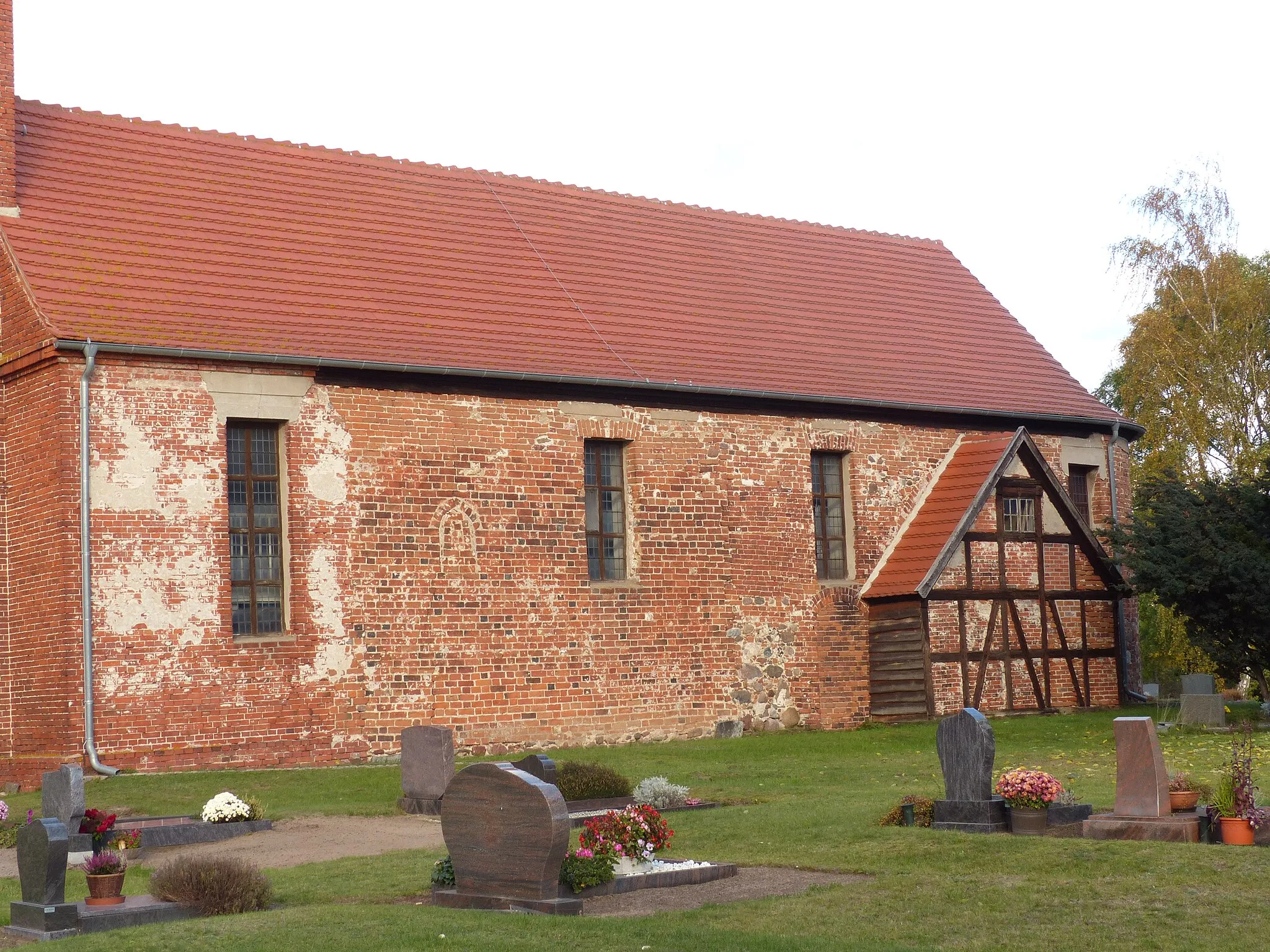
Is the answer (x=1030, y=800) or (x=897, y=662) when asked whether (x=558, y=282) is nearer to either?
(x=897, y=662)

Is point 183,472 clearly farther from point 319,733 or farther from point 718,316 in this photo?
point 718,316

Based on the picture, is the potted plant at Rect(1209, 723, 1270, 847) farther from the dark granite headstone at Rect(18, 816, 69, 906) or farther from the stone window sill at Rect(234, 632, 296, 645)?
the stone window sill at Rect(234, 632, 296, 645)

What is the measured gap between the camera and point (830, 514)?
80.0 ft

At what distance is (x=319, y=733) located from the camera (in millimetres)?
19016

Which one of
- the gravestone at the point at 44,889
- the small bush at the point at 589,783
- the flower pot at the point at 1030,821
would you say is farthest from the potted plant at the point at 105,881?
the flower pot at the point at 1030,821

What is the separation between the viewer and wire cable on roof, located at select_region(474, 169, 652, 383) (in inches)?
878

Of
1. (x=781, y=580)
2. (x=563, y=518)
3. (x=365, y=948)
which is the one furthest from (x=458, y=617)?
(x=365, y=948)

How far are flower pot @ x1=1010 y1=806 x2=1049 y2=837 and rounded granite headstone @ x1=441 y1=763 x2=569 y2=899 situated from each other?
3769 mm

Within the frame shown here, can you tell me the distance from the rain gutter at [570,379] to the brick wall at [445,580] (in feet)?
0.91

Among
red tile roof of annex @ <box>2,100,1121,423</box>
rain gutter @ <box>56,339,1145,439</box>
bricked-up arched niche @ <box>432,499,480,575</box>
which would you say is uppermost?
red tile roof of annex @ <box>2,100,1121,423</box>

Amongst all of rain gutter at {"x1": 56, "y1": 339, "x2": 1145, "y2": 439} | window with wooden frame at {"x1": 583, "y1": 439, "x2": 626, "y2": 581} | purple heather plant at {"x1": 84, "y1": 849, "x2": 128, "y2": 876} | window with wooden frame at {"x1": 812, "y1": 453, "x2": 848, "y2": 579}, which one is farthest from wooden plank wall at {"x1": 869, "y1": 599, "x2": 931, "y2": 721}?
purple heather plant at {"x1": 84, "y1": 849, "x2": 128, "y2": 876}

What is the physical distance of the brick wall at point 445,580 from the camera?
18.0m

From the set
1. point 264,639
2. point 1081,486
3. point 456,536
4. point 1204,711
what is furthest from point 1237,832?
point 1081,486

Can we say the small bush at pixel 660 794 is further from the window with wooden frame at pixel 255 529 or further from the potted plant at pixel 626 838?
the window with wooden frame at pixel 255 529
